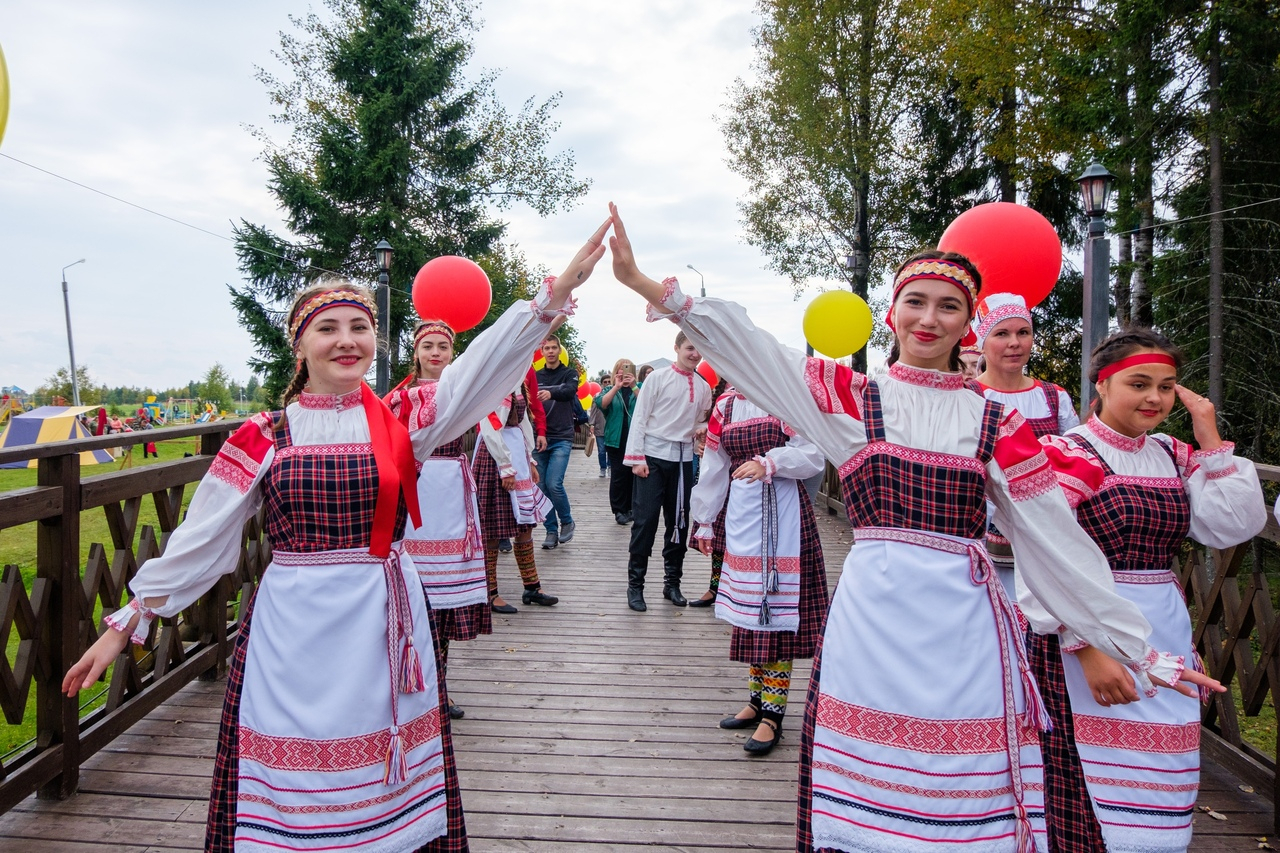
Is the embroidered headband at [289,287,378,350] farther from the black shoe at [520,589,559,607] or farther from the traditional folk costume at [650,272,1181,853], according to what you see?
the black shoe at [520,589,559,607]

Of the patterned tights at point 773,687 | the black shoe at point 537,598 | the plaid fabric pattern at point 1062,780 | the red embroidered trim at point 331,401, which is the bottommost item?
the black shoe at point 537,598

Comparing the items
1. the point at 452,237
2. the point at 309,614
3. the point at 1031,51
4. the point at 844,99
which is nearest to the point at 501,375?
the point at 309,614

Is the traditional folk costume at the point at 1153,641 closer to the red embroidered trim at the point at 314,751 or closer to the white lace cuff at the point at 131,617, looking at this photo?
the red embroidered trim at the point at 314,751

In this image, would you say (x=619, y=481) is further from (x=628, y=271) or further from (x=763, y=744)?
(x=628, y=271)

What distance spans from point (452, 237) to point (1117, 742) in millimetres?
20873

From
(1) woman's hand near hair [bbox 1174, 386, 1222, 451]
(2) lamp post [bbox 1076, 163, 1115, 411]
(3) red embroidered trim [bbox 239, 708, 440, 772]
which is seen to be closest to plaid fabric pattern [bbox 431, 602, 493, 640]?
(3) red embroidered trim [bbox 239, 708, 440, 772]

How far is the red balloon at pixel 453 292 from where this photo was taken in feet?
13.6

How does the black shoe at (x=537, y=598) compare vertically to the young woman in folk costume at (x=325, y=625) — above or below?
below

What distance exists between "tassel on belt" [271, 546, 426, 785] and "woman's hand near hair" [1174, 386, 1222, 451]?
89.1 inches

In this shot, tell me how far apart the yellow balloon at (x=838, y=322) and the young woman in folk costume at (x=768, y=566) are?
62cm

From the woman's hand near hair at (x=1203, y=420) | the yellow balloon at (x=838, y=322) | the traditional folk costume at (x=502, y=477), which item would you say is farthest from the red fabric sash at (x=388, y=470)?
the traditional folk costume at (x=502, y=477)

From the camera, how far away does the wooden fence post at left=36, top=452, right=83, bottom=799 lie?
303 cm

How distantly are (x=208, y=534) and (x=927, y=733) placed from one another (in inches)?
66.7

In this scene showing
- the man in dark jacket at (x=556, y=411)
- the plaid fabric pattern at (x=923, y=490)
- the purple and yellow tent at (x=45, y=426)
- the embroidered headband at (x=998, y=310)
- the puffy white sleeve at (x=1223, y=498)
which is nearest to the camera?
the plaid fabric pattern at (x=923, y=490)
